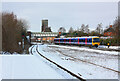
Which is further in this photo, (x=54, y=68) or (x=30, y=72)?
(x=54, y=68)

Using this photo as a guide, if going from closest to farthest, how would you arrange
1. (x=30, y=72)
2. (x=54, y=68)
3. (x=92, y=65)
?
(x=30, y=72) → (x=54, y=68) → (x=92, y=65)

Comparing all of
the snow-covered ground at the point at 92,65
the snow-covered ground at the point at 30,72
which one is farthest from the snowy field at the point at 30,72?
the snow-covered ground at the point at 92,65

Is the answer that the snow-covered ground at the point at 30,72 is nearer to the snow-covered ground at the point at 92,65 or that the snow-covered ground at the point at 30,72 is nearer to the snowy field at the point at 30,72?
the snowy field at the point at 30,72

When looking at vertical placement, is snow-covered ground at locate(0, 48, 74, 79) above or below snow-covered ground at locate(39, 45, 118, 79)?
above

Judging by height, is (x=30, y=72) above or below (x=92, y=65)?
above

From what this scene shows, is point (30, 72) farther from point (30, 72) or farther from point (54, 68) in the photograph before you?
point (54, 68)

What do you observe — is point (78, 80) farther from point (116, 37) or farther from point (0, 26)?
point (116, 37)

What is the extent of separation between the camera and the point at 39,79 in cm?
837

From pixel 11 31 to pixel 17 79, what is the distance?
27.0 metres

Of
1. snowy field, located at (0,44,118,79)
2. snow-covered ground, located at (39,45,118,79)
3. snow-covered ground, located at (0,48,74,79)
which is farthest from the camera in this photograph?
snow-covered ground, located at (39,45,118,79)

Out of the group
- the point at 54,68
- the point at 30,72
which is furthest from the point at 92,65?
the point at 30,72

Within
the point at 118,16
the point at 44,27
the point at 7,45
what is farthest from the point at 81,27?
the point at 44,27

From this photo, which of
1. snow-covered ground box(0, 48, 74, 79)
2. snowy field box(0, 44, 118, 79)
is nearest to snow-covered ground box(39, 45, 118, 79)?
snowy field box(0, 44, 118, 79)

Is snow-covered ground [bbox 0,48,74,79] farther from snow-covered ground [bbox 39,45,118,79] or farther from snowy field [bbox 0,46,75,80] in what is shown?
snow-covered ground [bbox 39,45,118,79]
